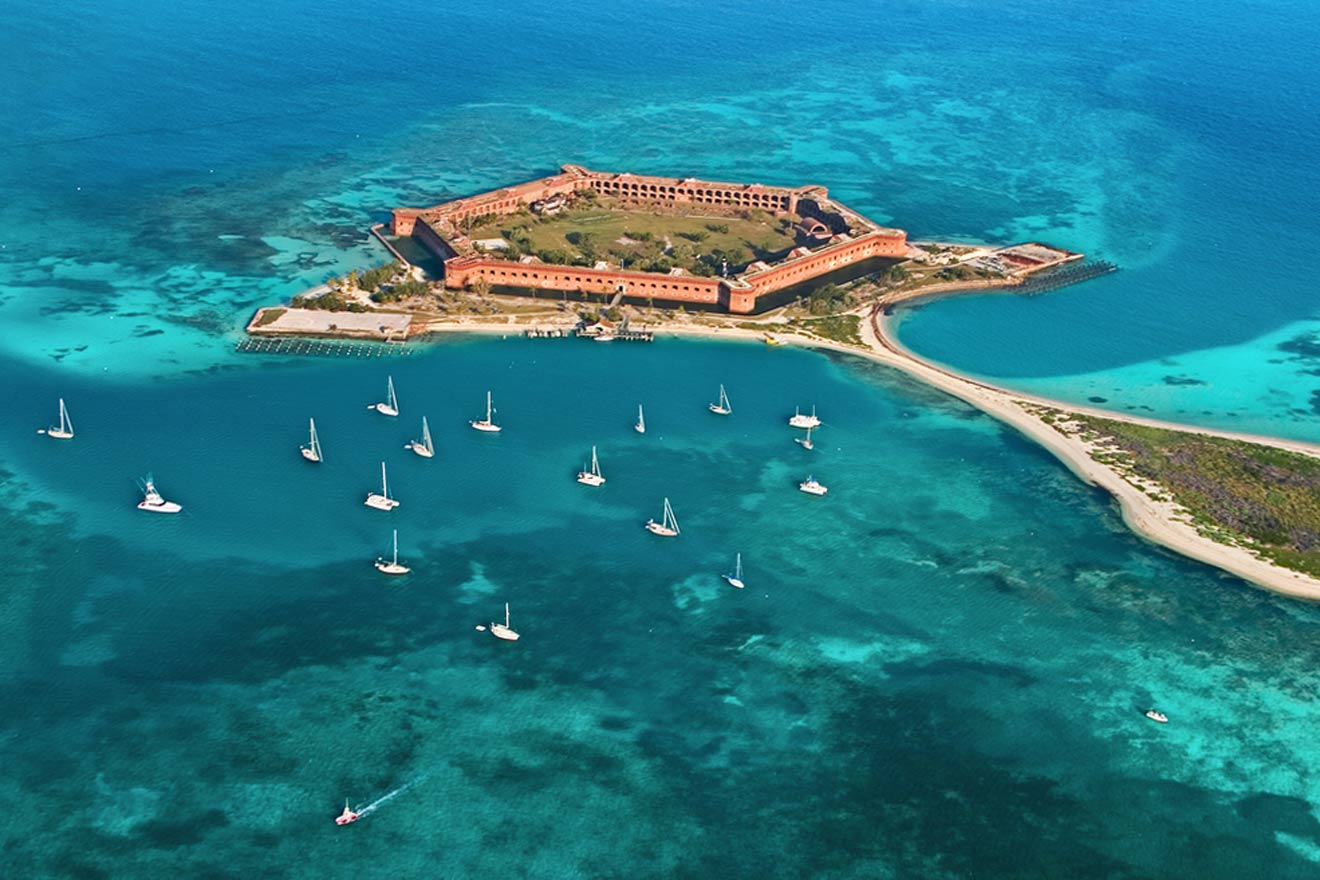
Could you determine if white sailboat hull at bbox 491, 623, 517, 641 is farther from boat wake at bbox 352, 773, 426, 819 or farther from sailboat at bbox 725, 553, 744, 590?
sailboat at bbox 725, 553, 744, 590

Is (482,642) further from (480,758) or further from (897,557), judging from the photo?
(897,557)

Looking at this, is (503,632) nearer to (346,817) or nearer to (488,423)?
(346,817)

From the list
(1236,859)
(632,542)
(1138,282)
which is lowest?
(1236,859)

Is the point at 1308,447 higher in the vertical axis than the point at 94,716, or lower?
higher

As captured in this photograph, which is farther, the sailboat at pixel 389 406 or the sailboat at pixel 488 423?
the sailboat at pixel 389 406

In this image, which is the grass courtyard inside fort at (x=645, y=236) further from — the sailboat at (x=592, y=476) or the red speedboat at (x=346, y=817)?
the red speedboat at (x=346, y=817)

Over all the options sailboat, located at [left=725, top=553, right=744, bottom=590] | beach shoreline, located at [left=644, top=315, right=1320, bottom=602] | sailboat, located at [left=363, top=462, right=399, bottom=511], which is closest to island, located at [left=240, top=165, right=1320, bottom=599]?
beach shoreline, located at [left=644, top=315, right=1320, bottom=602]

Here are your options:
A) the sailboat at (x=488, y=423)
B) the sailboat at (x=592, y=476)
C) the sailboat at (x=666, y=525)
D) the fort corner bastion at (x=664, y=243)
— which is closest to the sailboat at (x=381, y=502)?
the sailboat at (x=488, y=423)

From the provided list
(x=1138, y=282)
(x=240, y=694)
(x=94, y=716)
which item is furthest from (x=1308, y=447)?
(x=94, y=716)
